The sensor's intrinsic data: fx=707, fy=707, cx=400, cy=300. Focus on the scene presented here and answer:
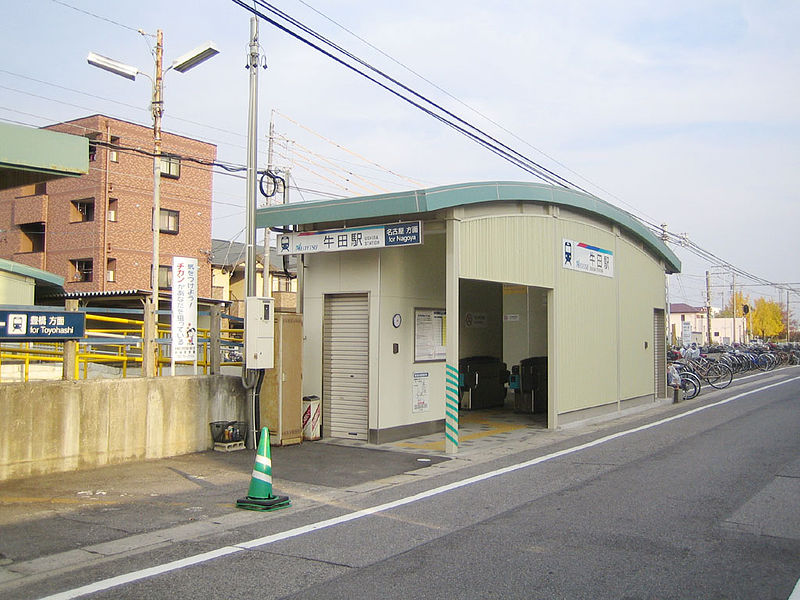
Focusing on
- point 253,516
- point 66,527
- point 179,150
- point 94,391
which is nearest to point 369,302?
point 94,391

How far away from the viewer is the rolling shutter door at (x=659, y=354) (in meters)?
21.6

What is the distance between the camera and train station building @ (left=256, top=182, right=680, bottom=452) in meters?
12.5

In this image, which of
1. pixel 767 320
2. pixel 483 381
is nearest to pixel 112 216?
pixel 483 381

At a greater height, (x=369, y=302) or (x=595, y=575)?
(x=369, y=302)

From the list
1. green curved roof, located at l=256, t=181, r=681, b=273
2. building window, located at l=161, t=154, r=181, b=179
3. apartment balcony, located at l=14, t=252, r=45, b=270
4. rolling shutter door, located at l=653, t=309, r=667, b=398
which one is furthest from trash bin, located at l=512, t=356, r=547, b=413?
apartment balcony, located at l=14, t=252, r=45, b=270

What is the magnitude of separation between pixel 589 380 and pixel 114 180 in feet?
94.0

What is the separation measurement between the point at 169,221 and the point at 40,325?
30.4m

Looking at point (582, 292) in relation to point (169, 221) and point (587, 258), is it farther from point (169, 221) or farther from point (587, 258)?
point (169, 221)

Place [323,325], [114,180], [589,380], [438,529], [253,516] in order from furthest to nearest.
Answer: [114,180] → [589,380] → [323,325] → [253,516] → [438,529]

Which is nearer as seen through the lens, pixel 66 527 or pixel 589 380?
pixel 66 527

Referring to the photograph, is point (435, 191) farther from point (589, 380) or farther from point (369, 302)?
point (589, 380)

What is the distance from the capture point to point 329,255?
45.9ft

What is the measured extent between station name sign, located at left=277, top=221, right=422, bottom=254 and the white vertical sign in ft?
6.48

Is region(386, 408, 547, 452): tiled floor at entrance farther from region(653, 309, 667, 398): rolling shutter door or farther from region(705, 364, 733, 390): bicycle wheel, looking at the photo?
region(705, 364, 733, 390): bicycle wheel
